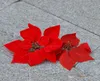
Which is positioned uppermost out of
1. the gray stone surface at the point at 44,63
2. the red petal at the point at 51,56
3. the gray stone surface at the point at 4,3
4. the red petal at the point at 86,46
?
the red petal at the point at 86,46

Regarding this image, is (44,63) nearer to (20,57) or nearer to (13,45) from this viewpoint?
(20,57)

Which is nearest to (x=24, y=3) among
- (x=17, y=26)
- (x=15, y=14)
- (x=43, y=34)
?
(x=15, y=14)

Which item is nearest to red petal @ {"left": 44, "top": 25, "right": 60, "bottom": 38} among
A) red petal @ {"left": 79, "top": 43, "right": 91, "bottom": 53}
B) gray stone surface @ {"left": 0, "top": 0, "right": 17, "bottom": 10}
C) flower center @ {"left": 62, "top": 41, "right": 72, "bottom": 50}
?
flower center @ {"left": 62, "top": 41, "right": 72, "bottom": 50}

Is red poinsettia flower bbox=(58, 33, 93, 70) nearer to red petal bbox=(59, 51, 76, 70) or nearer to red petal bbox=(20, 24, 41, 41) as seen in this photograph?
red petal bbox=(59, 51, 76, 70)

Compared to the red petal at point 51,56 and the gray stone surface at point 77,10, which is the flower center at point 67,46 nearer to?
the red petal at point 51,56

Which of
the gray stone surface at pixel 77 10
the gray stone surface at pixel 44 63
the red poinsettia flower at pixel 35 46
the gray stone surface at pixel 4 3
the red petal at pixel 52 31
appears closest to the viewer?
the gray stone surface at pixel 44 63

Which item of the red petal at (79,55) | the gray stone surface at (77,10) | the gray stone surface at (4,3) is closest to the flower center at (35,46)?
the red petal at (79,55)

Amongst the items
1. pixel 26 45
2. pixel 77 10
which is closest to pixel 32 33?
pixel 26 45

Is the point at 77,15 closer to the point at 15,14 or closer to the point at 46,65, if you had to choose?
the point at 15,14
